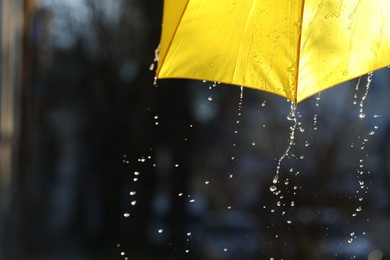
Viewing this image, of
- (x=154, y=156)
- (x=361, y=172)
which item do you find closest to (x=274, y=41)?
(x=361, y=172)

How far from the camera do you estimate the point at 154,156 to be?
9547 mm

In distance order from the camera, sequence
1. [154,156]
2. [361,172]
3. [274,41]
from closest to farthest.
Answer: [274,41]
[361,172]
[154,156]

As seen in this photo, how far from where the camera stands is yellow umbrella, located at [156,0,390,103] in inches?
100

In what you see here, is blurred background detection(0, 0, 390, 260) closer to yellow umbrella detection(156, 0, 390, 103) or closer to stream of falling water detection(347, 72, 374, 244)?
stream of falling water detection(347, 72, 374, 244)

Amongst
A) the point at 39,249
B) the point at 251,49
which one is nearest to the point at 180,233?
the point at 39,249

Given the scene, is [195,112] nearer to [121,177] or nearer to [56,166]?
[121,177]

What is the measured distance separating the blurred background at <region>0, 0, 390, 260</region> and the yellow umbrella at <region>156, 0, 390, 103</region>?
5.48 meters

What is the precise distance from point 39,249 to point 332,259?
4216mm

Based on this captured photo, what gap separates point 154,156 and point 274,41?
6.97 metres

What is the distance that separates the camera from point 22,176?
10617 millimetres

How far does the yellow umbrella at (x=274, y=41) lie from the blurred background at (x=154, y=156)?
5476 mm

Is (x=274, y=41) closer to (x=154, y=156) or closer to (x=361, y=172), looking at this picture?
(x=361, y=172)

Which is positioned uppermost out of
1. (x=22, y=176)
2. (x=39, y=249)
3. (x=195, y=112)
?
(x=195, y=112)

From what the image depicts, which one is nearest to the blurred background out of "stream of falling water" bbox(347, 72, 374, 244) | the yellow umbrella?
"stream of falling water" bbox(347, 72, 374, 244)
